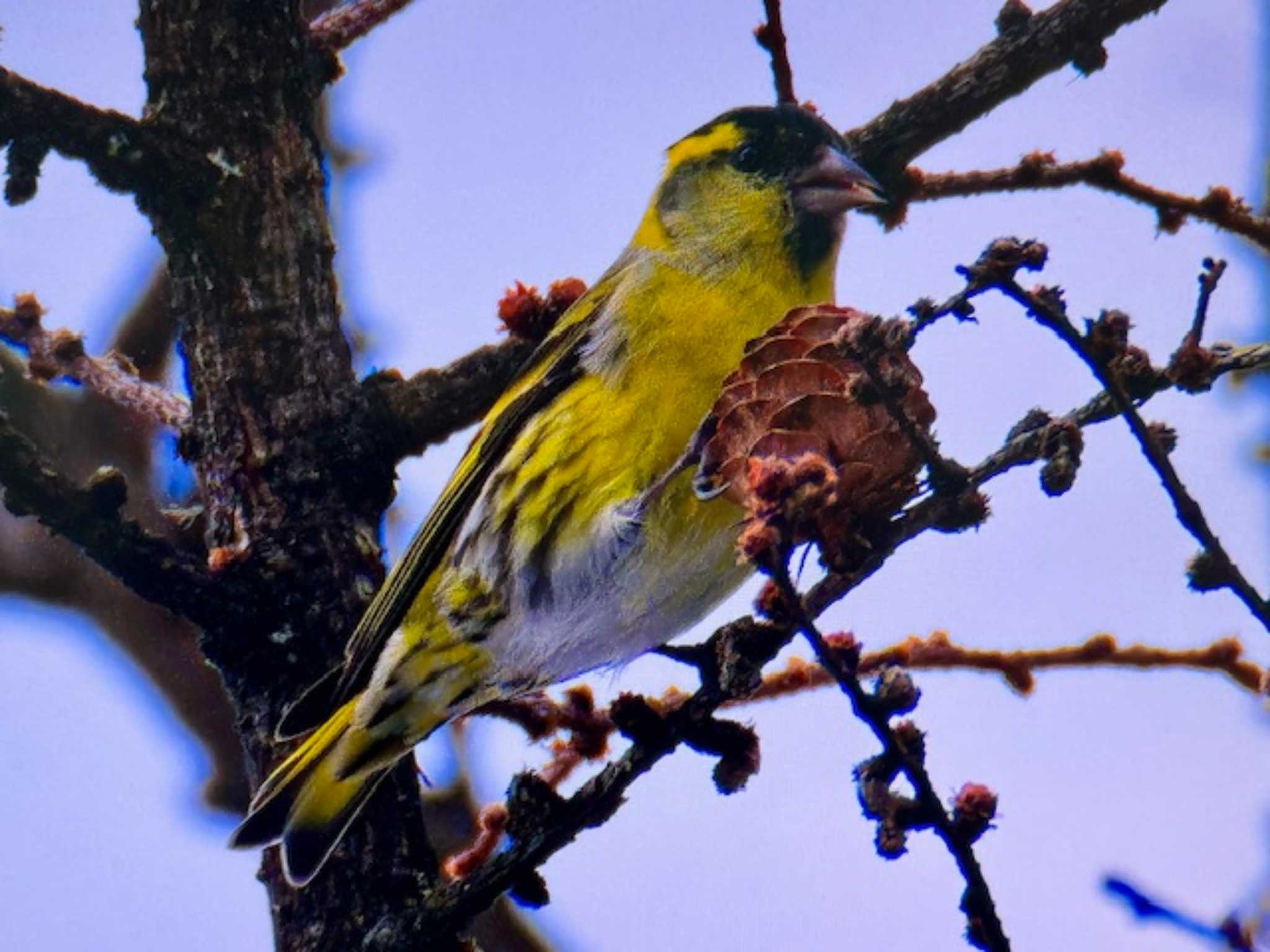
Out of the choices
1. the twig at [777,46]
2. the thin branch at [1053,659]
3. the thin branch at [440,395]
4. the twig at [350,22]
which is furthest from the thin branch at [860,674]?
the twig at [350,22]

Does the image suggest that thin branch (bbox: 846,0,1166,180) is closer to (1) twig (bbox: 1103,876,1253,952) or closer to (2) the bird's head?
(2) the bird's head

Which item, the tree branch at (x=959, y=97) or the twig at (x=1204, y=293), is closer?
the twig at (x=1204, y=293)

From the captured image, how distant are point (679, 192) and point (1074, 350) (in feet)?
6.47

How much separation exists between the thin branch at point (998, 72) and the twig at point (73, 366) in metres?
1.28

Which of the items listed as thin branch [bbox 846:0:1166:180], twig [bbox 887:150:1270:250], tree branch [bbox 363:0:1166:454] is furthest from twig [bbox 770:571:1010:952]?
thin branch [bbox 846:0:1166:180]

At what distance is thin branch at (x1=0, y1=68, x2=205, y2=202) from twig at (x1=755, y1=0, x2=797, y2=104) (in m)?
0.96

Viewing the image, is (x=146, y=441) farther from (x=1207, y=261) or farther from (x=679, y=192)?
(x=1207, y=261)

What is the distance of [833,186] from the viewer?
274 cm

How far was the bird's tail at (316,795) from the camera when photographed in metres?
2.19

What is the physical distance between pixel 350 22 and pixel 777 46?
91 cm

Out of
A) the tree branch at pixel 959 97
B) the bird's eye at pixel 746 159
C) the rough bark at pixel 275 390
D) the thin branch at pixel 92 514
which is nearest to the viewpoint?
the thin branch at pixel 92 514

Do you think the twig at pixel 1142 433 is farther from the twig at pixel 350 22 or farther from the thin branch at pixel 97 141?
the twig at pixel 350 22

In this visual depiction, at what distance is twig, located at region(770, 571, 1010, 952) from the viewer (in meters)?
1.23

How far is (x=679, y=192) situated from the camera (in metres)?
3.18
